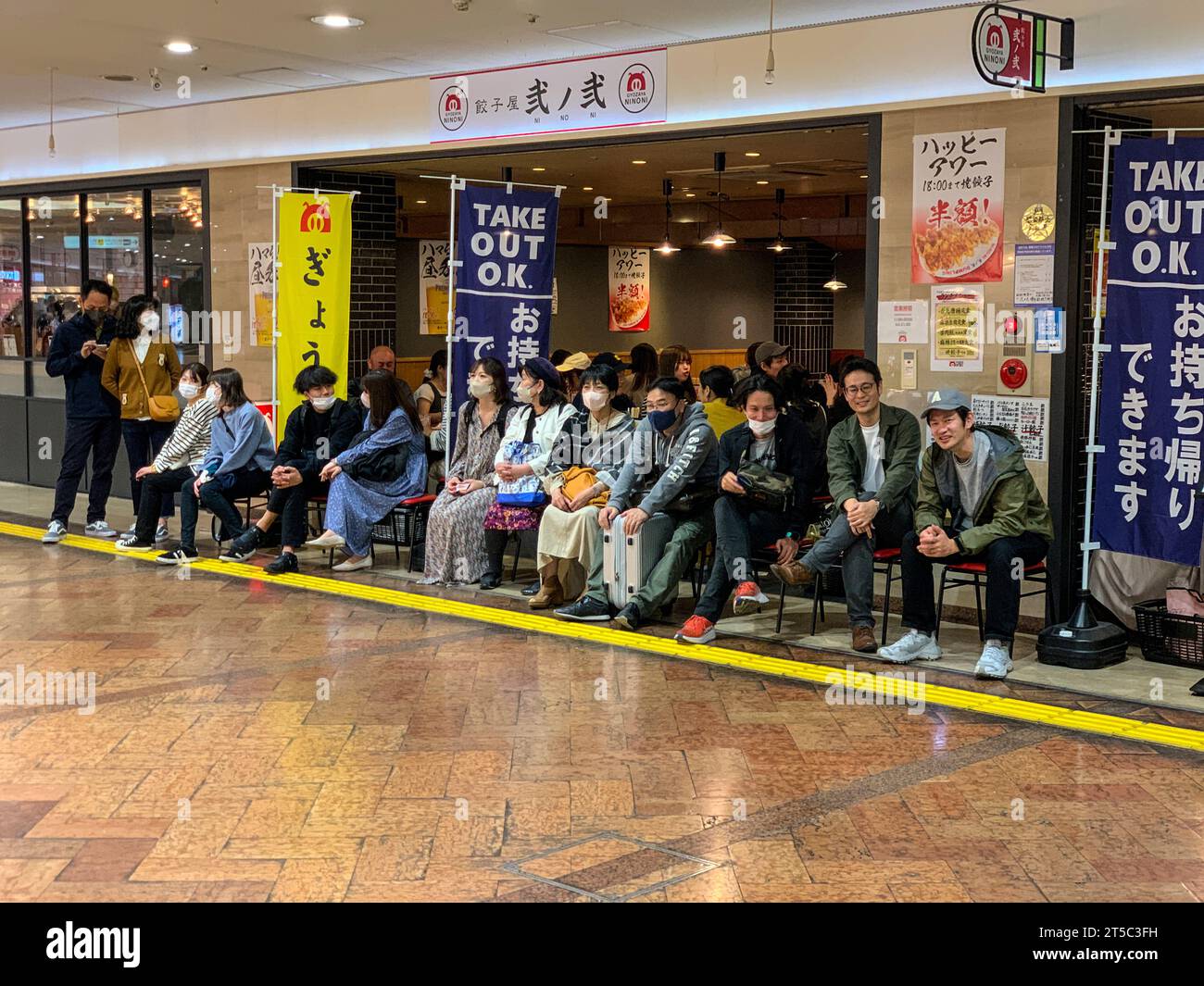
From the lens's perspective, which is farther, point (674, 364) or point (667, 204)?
point (667, 204)

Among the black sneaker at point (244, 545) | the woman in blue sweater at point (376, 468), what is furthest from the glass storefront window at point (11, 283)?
the woman in blue sweater at point (376, 468)

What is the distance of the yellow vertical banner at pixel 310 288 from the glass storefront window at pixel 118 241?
3.41m

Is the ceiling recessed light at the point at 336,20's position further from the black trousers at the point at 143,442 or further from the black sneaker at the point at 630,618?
the black sneaker at the point at 630,618

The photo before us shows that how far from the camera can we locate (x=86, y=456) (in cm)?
1034

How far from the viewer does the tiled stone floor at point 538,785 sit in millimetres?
4227

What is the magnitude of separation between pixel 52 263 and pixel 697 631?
8.85 m

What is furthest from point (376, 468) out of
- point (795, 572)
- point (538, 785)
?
point (538, 785)

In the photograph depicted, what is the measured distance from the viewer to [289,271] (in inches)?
375

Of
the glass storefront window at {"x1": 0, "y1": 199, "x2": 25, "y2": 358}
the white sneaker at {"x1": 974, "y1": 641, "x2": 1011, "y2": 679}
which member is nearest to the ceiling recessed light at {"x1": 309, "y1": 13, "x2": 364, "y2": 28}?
the white sneaker at {"x1": 974, "y1": 641, "x2": 1011, "y2": 679}

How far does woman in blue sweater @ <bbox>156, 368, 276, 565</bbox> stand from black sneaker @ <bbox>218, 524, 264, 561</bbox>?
0.19 feet

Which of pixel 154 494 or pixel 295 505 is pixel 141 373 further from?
pixel 295 505

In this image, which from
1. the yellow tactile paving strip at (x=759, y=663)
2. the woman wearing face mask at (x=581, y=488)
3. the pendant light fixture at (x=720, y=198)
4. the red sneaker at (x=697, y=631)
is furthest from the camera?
the pendant light fixture at (x=720, y=198)

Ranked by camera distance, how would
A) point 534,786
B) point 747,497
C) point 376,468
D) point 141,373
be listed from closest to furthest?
1. point 534,786
2. point 747,497
3. point 376,468
4. point 141,373

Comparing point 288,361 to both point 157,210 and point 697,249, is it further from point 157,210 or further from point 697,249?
point 697,249
